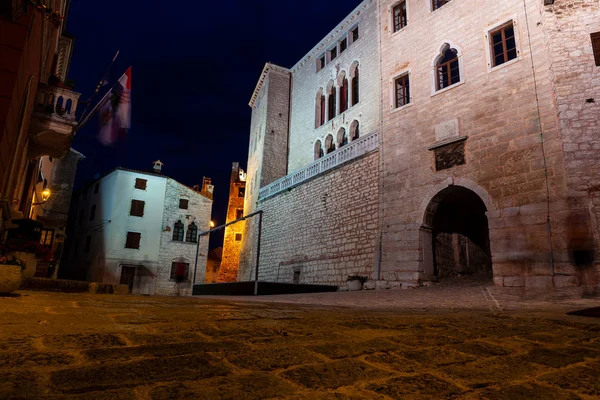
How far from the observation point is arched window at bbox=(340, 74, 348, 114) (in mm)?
21406

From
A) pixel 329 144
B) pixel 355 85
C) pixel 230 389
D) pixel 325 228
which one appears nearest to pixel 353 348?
pixel 230 389

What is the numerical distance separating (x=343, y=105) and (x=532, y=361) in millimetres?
20512

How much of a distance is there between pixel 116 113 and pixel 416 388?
13120mm

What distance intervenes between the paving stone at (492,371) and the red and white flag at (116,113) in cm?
1236

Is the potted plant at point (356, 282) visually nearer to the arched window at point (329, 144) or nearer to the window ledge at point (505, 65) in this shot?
the window ledge at point (505, 65)

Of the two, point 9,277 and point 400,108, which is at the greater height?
point 400,108

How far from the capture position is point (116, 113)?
12141 millimetres

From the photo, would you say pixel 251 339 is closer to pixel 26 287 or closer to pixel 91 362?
pixel 91 362

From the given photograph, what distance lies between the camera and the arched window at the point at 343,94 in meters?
21.4

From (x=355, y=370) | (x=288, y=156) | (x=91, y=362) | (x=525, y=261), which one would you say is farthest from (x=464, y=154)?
(x=288, y=156)

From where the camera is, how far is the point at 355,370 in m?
1.78

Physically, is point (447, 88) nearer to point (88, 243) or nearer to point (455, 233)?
point (455, 233)

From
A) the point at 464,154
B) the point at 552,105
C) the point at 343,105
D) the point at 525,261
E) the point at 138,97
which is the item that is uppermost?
the point at 138,97

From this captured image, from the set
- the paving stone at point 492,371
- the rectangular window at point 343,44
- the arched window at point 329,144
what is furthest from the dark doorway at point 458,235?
the rectangular window at point 343,44
